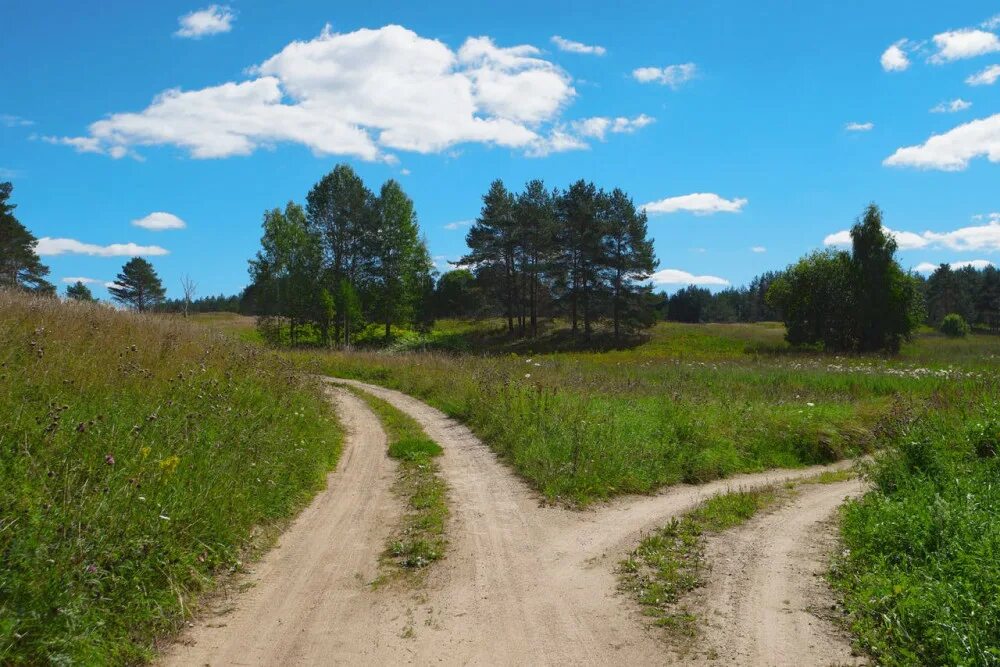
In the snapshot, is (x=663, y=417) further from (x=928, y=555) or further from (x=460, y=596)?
(x=460, y=596)

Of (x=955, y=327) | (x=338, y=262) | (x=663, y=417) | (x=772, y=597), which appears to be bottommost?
(x=772, y=597)

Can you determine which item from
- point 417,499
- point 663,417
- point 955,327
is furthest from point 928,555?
point 955,327

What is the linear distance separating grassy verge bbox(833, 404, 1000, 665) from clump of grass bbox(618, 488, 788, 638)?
4.08ft

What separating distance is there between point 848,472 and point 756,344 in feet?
163

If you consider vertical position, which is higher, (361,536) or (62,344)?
(62,344)

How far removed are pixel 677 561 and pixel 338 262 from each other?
52.3 metres

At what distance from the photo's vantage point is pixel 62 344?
9.42 meters

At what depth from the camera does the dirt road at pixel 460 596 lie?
4.68 m

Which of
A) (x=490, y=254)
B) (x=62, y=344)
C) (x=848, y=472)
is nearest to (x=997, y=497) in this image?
(x=848, y=472)

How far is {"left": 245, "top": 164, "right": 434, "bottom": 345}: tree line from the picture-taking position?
5303 centimetres

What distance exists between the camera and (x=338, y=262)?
55.7m

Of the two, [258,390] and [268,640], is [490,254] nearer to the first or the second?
[258,390]

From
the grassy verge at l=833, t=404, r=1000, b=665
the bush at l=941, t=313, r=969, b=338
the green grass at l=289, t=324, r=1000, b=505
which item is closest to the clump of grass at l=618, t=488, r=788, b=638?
the grassy verge at l=833, t=404, r=1000, b=665

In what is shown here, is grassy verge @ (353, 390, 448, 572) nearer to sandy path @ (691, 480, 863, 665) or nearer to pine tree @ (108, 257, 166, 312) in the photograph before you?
sandy path @ (691, 480, 863, 665)
